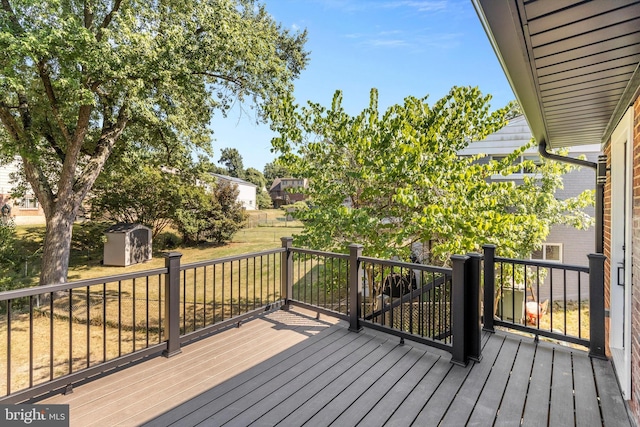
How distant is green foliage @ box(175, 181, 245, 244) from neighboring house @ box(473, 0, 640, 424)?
13733mm

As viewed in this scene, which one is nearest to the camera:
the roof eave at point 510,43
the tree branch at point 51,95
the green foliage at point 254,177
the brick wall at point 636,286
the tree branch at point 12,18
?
the roof eave at point 510,43

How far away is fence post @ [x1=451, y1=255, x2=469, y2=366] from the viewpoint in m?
2.82

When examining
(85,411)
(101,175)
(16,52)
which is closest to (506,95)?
(85,411)

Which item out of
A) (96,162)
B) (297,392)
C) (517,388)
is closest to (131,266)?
(96,162)

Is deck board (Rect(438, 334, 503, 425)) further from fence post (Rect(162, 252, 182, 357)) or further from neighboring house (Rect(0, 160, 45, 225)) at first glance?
neighboring house (Rect(0, 160, 45, 225))

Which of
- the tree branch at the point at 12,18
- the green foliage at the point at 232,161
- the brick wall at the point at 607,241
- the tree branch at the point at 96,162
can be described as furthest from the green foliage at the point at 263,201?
the brick wall at the point at 607,241

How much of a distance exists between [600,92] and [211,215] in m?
15.5

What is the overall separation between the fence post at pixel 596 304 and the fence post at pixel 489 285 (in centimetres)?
83

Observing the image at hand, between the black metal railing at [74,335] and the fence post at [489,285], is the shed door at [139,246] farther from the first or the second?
the fence post at [489,285]

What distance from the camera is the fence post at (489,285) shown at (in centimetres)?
358

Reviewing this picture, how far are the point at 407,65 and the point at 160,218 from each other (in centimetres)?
1229

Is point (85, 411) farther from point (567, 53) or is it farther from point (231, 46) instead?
point (231, 46)

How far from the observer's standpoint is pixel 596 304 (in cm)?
295

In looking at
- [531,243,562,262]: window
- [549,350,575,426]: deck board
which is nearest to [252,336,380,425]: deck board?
[549,350,575,426]: deck board
